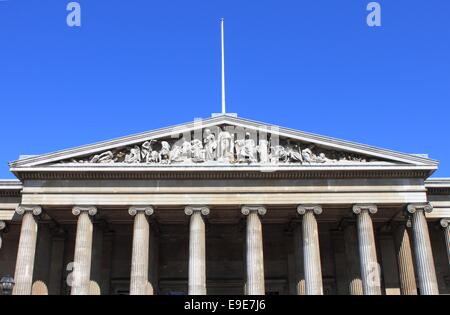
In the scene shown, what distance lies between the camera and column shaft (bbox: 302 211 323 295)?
3109cm

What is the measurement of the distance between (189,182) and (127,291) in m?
9.08

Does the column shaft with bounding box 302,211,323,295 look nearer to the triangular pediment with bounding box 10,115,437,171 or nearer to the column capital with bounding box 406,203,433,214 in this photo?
the triangular pediment with bounding box 10,115,437,171

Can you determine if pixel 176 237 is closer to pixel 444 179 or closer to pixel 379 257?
pixel 379 257

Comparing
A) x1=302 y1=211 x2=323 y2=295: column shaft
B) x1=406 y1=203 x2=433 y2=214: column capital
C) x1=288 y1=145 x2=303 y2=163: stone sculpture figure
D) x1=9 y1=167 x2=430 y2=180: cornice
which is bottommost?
x1=302 y1=211 x2=323 y2=295: column shaft

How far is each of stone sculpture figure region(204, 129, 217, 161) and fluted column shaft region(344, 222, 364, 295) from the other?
9774mm

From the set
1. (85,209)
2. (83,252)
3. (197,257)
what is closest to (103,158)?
(85,209)

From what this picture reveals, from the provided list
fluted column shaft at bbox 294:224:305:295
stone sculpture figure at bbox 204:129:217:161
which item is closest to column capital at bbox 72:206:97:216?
stone sculpture figure at bbox 204:129:217:161

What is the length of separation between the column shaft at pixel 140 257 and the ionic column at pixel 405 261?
51.5ft

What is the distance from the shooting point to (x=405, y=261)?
34.5 meters

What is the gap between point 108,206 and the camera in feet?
107
